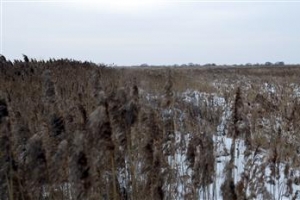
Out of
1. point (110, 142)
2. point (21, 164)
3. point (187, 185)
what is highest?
point (110, 142)

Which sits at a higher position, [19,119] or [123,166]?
[19,119]

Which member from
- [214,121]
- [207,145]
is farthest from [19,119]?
[214,121]

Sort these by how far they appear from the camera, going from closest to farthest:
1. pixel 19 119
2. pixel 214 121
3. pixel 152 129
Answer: pixel 152 129 < pixel 19 119 < pixel 214 121

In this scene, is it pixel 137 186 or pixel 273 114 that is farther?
pixel 273 114

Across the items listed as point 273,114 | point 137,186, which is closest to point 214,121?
point 273,114

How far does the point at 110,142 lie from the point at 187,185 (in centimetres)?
176

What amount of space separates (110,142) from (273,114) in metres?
5.68

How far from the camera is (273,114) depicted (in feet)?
23.4

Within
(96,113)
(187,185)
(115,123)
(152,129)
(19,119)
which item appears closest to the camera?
(96,113)

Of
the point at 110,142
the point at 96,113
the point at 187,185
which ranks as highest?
the point at 96,113

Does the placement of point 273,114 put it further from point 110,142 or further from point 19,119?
point 110,142

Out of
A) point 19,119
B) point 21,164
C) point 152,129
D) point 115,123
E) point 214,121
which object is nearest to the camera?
point 21,164

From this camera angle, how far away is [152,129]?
273 cm

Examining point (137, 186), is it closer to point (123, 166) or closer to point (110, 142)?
point (123, 166)
